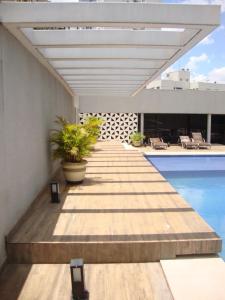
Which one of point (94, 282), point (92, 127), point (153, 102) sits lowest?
point (94, 282)

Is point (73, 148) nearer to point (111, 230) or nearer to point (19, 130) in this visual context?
point (19, 130)

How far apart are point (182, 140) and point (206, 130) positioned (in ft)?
9.46

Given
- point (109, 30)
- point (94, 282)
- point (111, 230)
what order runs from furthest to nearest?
1. point (109, 30)
2. point (111, 230)
3. point (94, 282)

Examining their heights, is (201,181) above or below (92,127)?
below

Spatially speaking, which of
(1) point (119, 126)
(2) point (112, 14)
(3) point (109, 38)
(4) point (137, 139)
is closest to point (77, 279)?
(2) point (112, 14)

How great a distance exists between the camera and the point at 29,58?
5.64m

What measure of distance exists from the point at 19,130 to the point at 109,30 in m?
2.06

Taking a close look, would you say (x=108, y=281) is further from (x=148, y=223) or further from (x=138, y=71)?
(x=138, y=71)

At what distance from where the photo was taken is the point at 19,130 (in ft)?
16.0

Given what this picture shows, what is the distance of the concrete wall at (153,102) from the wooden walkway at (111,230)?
46.4 ft

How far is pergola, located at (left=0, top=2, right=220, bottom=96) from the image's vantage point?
3889 mm

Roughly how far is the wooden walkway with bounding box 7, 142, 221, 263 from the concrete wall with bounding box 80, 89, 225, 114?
557 inches

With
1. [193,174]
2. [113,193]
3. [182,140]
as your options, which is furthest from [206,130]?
[113,193]

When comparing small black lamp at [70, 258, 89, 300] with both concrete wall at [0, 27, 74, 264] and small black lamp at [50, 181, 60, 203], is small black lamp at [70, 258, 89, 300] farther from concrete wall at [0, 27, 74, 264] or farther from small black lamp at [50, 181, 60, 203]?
small black lamp at [50, 181, 60, 203]
